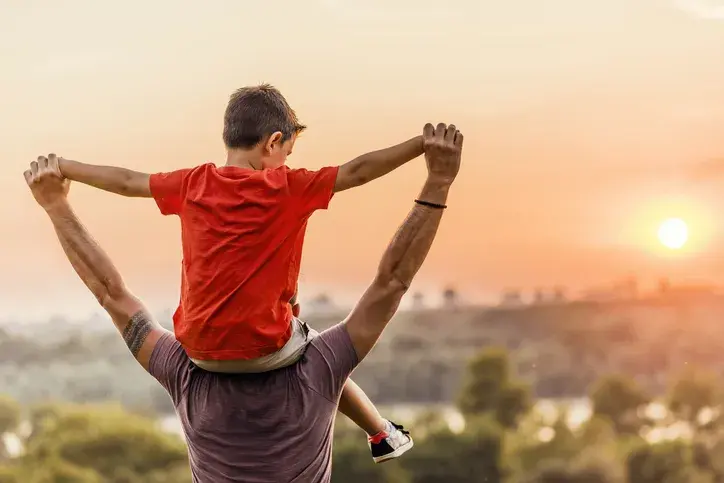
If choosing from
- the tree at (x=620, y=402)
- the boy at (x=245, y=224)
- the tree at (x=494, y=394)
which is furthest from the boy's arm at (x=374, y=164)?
the tree at (x=620, y=402)

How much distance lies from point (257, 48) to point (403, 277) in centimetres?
252

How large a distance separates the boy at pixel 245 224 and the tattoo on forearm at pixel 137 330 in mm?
150

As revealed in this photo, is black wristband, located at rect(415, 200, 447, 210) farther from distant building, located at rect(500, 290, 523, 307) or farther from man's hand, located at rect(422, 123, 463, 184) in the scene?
distant building, located at rect(500, 290, 523, 307)

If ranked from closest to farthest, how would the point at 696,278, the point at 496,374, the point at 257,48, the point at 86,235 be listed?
the point at 86,235, the point at 257,48, the point at 696,278, the point at 496,374

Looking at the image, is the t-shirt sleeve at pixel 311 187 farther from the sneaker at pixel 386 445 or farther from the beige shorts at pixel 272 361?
the sneaker at pixel 386 445

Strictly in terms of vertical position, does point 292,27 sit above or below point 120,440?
above

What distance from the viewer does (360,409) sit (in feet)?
5.86

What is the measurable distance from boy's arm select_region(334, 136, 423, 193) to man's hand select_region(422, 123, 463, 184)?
0.02 m

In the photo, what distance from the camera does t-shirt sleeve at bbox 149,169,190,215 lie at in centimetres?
155

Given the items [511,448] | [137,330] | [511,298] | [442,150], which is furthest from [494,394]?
[442,150]

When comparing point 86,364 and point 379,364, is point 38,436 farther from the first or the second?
point 379,364

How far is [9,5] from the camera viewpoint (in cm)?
408

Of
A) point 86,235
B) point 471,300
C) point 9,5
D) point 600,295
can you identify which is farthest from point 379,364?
point 86,235

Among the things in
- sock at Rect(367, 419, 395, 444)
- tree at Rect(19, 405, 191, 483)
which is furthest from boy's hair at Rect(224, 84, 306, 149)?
tree at Rect(19, 405, 191, 483)
